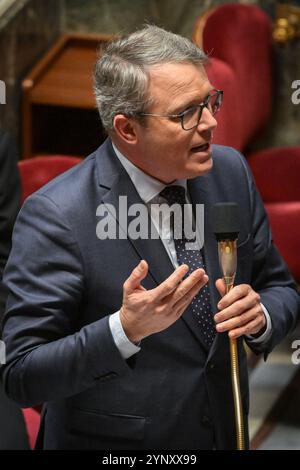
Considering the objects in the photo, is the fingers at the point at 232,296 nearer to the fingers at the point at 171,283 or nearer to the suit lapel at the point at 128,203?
the fingers at the point at 171,283

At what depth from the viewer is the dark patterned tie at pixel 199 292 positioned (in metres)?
1.99

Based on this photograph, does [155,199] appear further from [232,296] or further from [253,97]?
[253,97]

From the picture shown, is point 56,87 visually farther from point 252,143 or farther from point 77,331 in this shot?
point 77,331

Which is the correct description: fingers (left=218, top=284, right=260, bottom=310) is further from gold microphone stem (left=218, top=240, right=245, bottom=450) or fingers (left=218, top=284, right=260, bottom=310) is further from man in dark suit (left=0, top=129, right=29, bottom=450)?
man in dark suit (left=0, top=129, right=29, bottom=450)

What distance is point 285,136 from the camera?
4012 mm

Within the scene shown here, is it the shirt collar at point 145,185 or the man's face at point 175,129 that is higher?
the man's face at point 175,129

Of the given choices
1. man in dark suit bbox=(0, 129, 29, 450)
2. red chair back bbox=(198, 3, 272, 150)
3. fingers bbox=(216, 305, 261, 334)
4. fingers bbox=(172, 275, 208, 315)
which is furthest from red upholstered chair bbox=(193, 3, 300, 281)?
fingers bbox=(172, 275, 208, 315)

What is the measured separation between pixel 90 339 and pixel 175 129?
1.42 ft

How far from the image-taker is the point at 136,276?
1.65 metres

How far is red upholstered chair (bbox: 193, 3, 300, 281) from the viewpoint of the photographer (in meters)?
3.49

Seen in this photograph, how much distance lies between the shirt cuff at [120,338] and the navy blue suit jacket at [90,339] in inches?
1.3

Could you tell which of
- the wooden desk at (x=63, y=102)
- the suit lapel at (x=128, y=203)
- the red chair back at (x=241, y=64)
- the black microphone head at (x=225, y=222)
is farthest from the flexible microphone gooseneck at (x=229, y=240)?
the wooden desk at (x=63, y=102)

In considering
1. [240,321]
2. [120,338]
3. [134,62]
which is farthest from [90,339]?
[134,62]

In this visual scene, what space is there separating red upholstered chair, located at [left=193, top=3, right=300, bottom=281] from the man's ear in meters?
1.52
